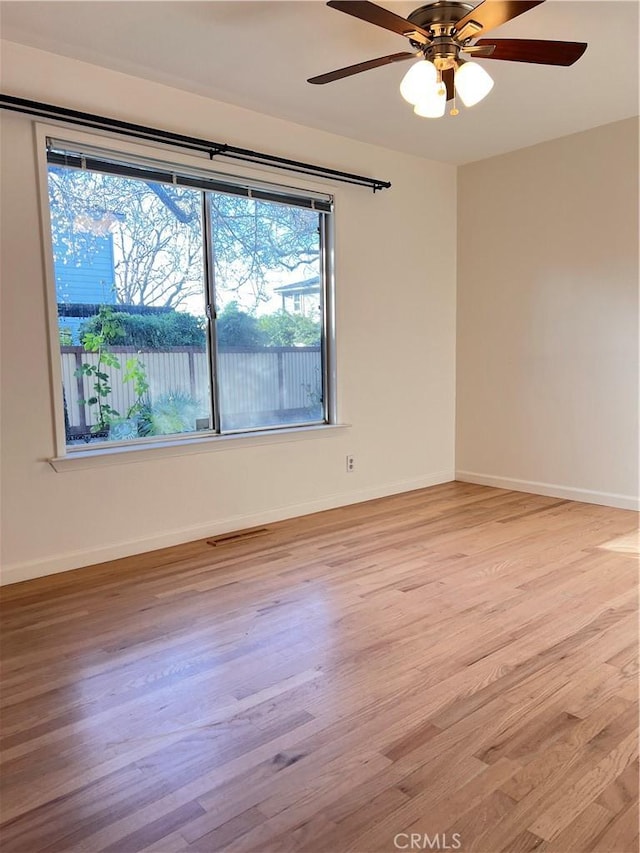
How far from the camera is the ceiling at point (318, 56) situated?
2.52m

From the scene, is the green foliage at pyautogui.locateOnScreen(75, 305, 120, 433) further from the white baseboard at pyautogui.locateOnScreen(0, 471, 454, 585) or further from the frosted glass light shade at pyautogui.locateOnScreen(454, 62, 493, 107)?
the frosted glass light shade at pyautogui.locateOnScreen(454, 62, 493, 107)

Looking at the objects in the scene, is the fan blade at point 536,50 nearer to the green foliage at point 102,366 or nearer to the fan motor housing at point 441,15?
the fan motor housing at point 441,15

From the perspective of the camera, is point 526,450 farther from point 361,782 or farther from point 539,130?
point 361,782

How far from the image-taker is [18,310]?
2.85 meters

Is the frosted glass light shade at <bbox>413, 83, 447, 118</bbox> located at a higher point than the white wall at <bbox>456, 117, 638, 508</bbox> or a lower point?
higher

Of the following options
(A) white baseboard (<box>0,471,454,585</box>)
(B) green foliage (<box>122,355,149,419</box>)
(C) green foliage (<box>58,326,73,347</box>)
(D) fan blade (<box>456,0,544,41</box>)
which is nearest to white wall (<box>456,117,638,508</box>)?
(A) white baseboard (<box>0,471,454,585</box>)

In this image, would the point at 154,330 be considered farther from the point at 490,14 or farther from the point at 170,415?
the point at 490,14

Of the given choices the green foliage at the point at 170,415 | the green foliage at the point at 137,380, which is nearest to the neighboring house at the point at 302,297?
the green foliage at the point at 170,415

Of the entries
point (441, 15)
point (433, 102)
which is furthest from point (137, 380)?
point (441, 15)

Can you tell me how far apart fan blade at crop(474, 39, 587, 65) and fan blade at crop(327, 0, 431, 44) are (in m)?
0.25

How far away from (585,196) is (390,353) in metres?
1.78

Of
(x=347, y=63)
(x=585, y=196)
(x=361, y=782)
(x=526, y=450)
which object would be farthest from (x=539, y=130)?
(x=361, y=782)

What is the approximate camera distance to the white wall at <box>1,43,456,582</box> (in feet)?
9.37

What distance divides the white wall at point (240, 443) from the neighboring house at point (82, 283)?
0.48 feet
